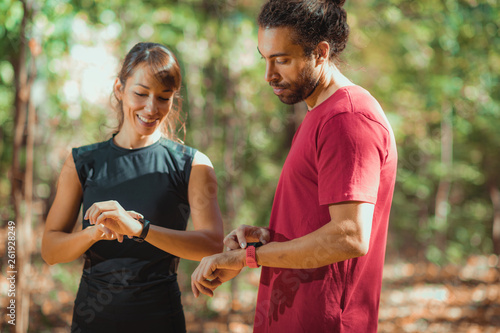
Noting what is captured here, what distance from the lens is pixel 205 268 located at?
1.56m

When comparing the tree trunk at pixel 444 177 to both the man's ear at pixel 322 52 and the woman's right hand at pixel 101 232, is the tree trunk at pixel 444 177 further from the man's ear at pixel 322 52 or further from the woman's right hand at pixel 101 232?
the woman's right hand at pixel 101 232

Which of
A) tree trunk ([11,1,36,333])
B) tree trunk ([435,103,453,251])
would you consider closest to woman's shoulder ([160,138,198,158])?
tree trunk ([11,1,36,333])

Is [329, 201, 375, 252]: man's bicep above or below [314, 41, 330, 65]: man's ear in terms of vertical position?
below

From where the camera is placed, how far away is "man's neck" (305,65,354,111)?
160 centimetres

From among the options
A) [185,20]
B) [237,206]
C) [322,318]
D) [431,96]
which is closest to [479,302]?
[431,96]

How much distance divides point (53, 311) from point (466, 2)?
20.2 ft

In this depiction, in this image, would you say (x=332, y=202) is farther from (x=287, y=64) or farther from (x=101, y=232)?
(x=101, y=232)

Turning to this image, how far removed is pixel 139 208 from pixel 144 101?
1.53 ft

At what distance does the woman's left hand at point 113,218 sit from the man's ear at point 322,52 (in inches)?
35.8

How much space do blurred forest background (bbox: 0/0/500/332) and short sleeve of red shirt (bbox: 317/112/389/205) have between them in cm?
214

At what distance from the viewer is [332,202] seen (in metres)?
1.36

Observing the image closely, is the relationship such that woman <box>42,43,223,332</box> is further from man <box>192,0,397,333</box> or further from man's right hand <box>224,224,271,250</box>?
man <box>192,0,397,333</box>

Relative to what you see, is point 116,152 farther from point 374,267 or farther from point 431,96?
point 431,96

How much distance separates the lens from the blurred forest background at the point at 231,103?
3.49 metres
